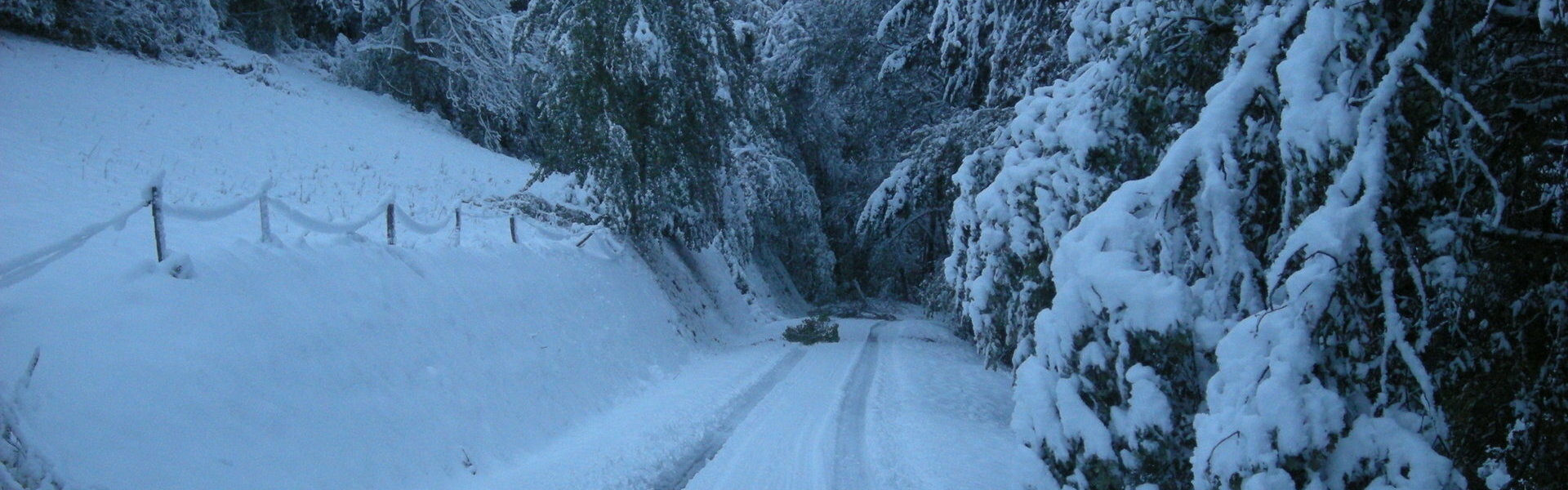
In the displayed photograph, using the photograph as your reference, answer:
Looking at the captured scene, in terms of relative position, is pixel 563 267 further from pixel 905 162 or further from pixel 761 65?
pixel 761 65

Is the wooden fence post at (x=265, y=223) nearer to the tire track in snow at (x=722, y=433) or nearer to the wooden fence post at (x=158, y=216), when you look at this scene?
the wooden fence post at (x=158, y=216)

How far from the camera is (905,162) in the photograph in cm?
1642

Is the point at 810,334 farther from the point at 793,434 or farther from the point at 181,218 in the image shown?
the point at 181,218

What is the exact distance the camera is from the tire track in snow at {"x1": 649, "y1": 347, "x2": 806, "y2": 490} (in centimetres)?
732

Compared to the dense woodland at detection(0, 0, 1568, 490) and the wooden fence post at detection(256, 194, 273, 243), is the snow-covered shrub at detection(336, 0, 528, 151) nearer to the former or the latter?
the wooden fence post at detection(256, 194, 273, 243)

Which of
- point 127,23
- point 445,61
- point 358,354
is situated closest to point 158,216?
point 358,354

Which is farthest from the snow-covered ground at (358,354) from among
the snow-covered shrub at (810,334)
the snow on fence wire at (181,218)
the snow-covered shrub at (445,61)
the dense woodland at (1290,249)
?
the snow-covered shrub at (445,61)

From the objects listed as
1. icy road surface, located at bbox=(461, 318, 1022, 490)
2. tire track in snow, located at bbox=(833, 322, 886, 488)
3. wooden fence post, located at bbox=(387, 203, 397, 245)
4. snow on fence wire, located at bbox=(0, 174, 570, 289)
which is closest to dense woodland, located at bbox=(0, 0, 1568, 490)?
tire track in snow, located at bbox=(833, 322, 886, 488)

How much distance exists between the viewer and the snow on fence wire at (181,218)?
543cm

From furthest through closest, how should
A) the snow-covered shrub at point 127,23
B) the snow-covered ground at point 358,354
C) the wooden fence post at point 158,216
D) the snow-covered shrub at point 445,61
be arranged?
the snow-covered shrub at point 445,61 < the snow-covered shrub at point 127,23 < the wooden fence post at point 158,216 < the snow-covered ground at point 358,354

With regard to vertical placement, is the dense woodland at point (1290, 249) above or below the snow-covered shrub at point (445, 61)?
below

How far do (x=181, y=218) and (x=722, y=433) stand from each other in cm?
556

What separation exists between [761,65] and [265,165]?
14914 mm

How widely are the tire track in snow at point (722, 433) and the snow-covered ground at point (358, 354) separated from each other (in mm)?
43
